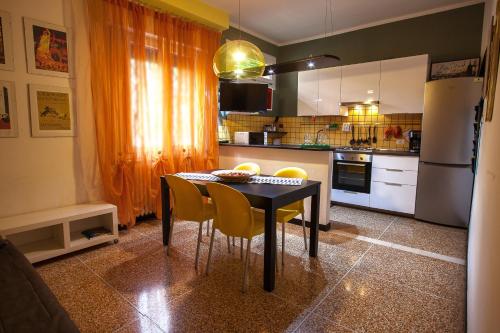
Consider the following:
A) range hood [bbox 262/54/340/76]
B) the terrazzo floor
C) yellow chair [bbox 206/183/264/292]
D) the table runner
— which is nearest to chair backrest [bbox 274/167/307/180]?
the table runner

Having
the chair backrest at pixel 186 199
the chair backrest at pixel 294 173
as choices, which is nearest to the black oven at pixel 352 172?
the chair backrest at pixel 294 173

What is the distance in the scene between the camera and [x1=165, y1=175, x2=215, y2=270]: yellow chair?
7.48 ft

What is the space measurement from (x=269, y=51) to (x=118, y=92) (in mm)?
3139

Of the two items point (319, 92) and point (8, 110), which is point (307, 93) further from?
point (8, 110)

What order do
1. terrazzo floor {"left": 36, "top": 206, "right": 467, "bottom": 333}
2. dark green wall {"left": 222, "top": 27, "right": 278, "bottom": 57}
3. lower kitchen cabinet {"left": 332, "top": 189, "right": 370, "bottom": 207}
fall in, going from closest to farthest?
1. terrazzo floor {"left": 36, "top": 206, "right": 467, "bottom": 333}
2. lower kitchen cabinet {"left": 332, "top": 189, "right": 370, "bottom": 207}
3. dark green wall {"left": 222, "top": 27, "right": 278, "bottom": 57}

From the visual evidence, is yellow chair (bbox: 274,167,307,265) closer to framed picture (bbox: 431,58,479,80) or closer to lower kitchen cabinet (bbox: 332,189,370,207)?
lower kitchen cabinet (bbox: 332,189,370,207)

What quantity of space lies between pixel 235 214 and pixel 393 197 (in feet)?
9.02

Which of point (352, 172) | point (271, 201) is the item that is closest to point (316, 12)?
point (352, 172)

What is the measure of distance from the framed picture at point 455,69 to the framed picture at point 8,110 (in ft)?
15.9

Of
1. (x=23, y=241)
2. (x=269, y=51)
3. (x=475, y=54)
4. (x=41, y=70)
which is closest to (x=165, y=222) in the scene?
(x=23, y=241)

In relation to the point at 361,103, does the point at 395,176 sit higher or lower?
lower

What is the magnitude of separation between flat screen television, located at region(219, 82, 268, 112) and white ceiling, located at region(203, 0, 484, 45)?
998 millimetres

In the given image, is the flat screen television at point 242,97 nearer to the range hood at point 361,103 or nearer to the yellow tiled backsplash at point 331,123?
the yellow tiled backsplash at point 331,123

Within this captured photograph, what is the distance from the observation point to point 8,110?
243 cm
